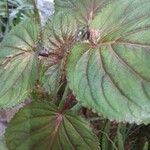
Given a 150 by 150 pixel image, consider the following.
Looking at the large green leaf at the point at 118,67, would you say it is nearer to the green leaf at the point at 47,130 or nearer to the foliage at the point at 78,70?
the foliage at the point at 78,70

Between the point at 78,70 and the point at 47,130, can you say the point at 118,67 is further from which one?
the point at 47,130

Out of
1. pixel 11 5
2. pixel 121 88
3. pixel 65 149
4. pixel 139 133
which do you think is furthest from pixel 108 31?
pixel 11 5

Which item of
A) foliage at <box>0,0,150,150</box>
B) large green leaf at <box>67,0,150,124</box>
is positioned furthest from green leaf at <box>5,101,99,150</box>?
large green leaf at <box>67,0,150,124</box>

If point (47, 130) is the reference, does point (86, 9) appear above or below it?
above

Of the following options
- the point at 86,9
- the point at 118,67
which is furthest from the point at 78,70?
the point at 86,9

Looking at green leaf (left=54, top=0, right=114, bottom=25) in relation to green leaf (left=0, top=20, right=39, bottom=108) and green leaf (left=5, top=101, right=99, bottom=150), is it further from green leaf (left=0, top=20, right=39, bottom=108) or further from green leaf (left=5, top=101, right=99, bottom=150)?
green leaf (left=5, top=101, right=99, bottom=150)

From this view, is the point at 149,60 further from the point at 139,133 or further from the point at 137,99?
the point at 139,133

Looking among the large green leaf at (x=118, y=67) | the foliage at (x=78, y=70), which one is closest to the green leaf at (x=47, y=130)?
the foliage at (x=78, y=70)
